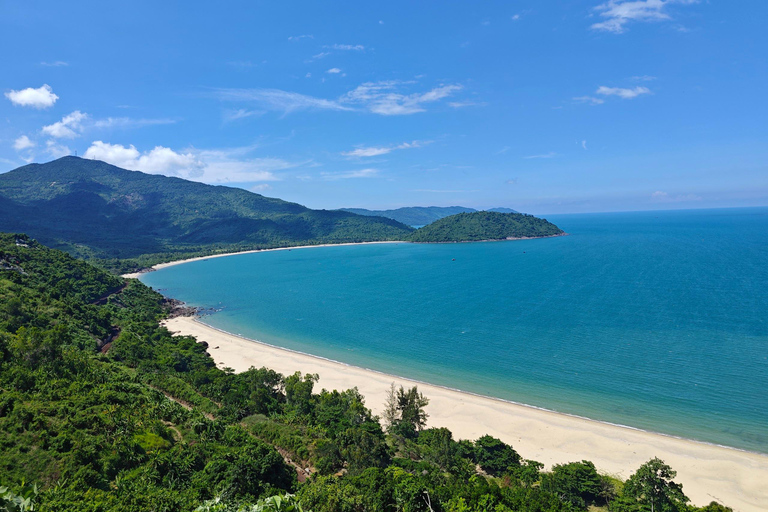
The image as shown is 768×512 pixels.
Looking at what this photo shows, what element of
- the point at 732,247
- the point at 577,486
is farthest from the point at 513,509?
the point at 732,247

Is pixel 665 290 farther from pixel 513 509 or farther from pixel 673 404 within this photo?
pixel 513 509

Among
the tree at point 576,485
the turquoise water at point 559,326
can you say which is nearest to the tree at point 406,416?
the turquoise water at point 559,326

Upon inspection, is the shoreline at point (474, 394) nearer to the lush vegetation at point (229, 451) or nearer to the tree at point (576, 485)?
the lush vegetation at point (229, 451)

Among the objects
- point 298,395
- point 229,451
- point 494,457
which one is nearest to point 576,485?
point 494,457

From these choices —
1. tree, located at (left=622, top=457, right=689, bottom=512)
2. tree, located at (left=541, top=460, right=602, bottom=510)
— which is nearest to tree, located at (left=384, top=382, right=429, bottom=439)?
tree, located at (left=541, top=460, right=602, bottom=510)

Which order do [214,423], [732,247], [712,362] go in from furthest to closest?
[732,247] → [712,362] → [214,423]

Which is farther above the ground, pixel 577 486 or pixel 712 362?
pixel 712 362

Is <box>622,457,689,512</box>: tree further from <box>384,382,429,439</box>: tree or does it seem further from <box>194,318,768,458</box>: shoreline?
<box>384,382,429,439</box>: tree
